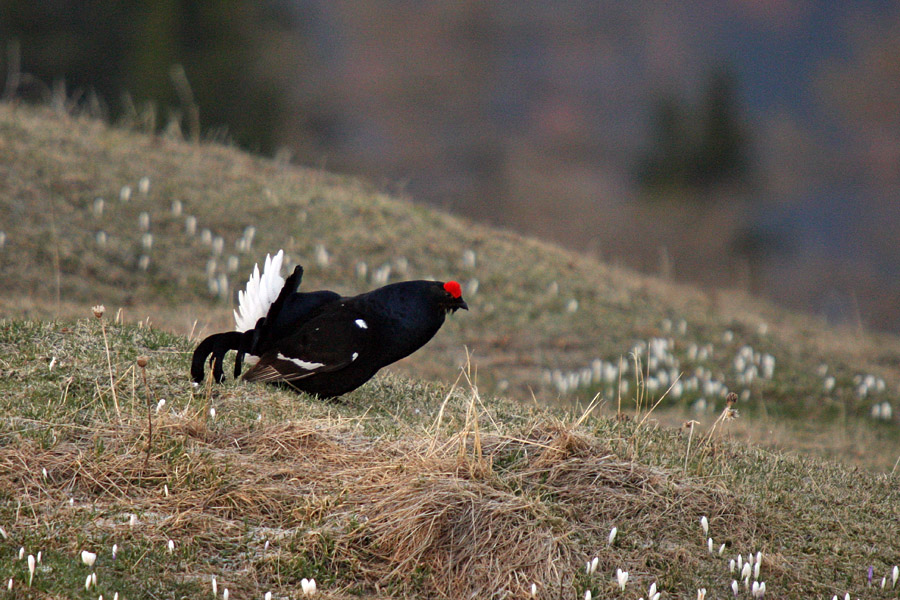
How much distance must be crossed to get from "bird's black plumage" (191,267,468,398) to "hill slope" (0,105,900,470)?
398 centimetres

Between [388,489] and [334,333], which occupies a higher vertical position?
[334,333]

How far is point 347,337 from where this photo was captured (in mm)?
6453

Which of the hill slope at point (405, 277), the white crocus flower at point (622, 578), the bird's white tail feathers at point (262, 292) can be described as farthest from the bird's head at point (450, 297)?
the hill slope at point (405, 277)

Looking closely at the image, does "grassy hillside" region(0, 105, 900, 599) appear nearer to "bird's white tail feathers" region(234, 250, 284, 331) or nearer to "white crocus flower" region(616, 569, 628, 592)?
"white crocus flower" region(616, 569, 628, 592)

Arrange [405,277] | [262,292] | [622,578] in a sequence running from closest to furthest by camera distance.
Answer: [622,578] < [262,292] < [405,277]

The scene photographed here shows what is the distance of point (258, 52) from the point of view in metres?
32.6

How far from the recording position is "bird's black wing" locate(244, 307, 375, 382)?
6.45m

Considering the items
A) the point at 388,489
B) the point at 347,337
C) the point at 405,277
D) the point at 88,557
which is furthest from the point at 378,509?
the point at 405,277

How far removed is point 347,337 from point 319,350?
0.21 m

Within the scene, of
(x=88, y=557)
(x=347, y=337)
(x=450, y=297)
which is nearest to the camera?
(x=88, y=557)

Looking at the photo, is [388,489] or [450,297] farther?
[450,297]

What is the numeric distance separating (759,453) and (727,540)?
73.0 inches

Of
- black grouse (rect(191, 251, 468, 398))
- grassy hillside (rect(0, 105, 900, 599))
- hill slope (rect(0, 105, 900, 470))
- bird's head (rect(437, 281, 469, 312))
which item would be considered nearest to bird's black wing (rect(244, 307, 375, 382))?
black grouse (rect(191, 251, 468, 398))

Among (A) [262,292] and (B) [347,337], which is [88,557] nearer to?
(B) [347,337]
